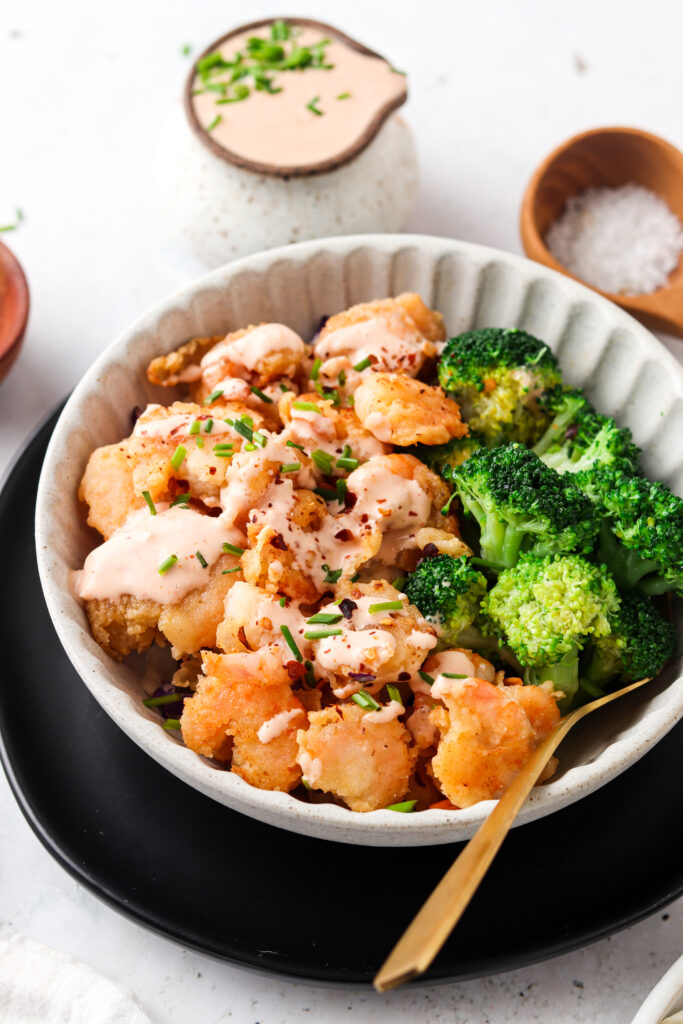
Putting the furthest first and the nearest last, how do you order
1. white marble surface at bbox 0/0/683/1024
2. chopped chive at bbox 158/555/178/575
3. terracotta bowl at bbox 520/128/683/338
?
white marble surface at bbox 0/0/683/1024 < terracotta bowl at bbox 520/128/683/338 < chopped chive at bbox 158/555/178/575

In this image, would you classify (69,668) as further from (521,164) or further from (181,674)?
(521,164)

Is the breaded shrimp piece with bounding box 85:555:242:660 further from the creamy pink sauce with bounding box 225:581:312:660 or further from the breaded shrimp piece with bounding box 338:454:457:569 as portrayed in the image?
the breaded shrimp piece with bounding box 338:454:457:569

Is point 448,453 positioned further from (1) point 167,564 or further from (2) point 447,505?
(1) point 167,564

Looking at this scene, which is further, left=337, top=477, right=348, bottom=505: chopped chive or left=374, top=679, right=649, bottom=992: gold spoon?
left=337, top=477, right=348, bottom=505: chopped chive

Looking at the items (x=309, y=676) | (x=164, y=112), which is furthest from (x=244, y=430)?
(x=164, y=112)

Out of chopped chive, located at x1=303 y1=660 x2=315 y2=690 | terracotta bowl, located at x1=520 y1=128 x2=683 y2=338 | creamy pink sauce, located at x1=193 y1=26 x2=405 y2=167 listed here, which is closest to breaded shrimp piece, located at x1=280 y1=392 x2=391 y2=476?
chopped chive, located at x1=303 y1=660 x2=315 y2=690

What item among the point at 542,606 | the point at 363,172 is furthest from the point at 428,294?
the point at 542,606
